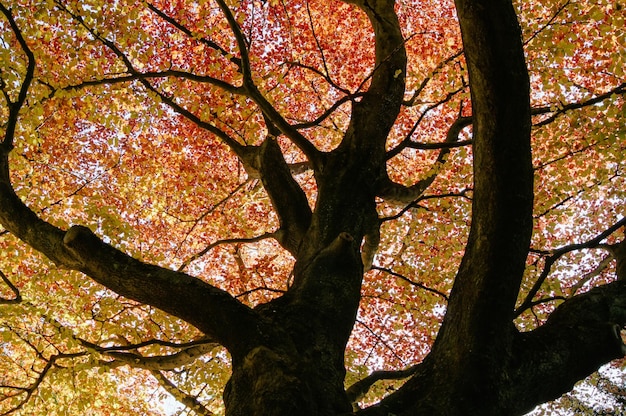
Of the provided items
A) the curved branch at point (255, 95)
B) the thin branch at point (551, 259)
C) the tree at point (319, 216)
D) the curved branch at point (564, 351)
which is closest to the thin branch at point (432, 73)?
the tree at point (319, 216)

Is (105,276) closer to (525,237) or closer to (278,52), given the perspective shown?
(525,237)

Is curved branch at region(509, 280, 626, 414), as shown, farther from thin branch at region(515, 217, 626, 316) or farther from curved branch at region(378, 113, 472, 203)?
curved branch at region(378, 113, 472, 203)

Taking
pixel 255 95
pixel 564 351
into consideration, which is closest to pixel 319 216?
pixel 255 95

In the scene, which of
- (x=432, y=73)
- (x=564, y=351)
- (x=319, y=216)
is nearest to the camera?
(x=564, y=351)

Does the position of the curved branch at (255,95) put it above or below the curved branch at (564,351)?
above

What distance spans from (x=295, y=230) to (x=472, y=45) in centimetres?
349

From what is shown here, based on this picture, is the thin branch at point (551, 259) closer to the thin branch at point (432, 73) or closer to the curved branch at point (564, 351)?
the curved branch at point (564, 351)

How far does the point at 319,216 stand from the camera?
5.53 m

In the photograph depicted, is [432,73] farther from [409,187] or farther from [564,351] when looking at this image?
[564,351]

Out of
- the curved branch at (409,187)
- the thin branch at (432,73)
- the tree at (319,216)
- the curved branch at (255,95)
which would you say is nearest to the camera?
the tree at (319,216)

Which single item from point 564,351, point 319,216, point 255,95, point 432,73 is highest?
point 432,73

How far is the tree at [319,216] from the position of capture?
10.7 feet

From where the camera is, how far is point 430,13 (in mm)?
14172

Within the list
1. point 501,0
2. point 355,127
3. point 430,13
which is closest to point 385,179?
point 355,127
